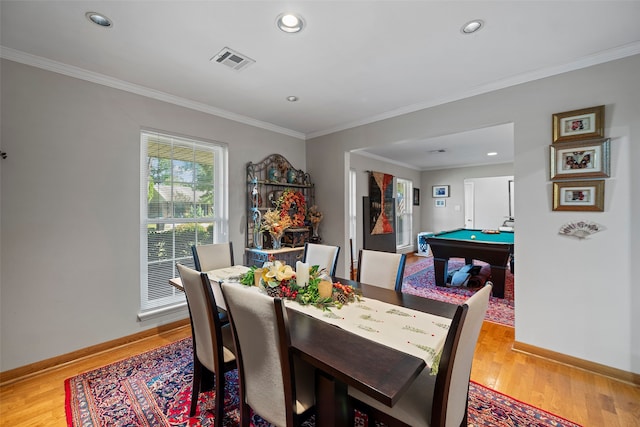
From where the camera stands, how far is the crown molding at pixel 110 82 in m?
2.18

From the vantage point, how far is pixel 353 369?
3.45ft

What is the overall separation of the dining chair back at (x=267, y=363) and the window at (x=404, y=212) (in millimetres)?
6392

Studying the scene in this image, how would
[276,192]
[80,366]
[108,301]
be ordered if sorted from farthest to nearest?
[276,192] < [108,301] < [80,366]

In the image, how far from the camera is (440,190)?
793 centimetres

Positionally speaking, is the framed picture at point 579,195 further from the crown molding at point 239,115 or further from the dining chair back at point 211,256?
the dining chair back at point 211,256

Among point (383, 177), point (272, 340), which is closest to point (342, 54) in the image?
point (272, 340)

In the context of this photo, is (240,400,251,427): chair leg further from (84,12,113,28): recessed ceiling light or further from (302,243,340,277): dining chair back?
(84,12,113,28): recessed ceiling light

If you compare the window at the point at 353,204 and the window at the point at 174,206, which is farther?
the window at the point at 353,204

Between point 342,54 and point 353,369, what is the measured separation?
221cm

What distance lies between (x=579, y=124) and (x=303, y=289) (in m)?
2.64

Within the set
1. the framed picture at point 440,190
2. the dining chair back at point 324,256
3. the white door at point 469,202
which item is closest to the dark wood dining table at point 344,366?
the dining chair back at point 324,256

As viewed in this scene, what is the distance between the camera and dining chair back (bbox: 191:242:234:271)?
8.62 ft

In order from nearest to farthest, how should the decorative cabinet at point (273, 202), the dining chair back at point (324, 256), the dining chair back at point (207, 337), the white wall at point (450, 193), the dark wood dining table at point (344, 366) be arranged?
the dark wood dining table at point (344, 366) → the dining chair back at point (207, 337) → the dining chair back at point (324, 256) → the decorative cabinet at point (273, 202) → the white wall at point (450, 193)

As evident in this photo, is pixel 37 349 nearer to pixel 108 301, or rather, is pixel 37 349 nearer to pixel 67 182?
pixel 108 301
